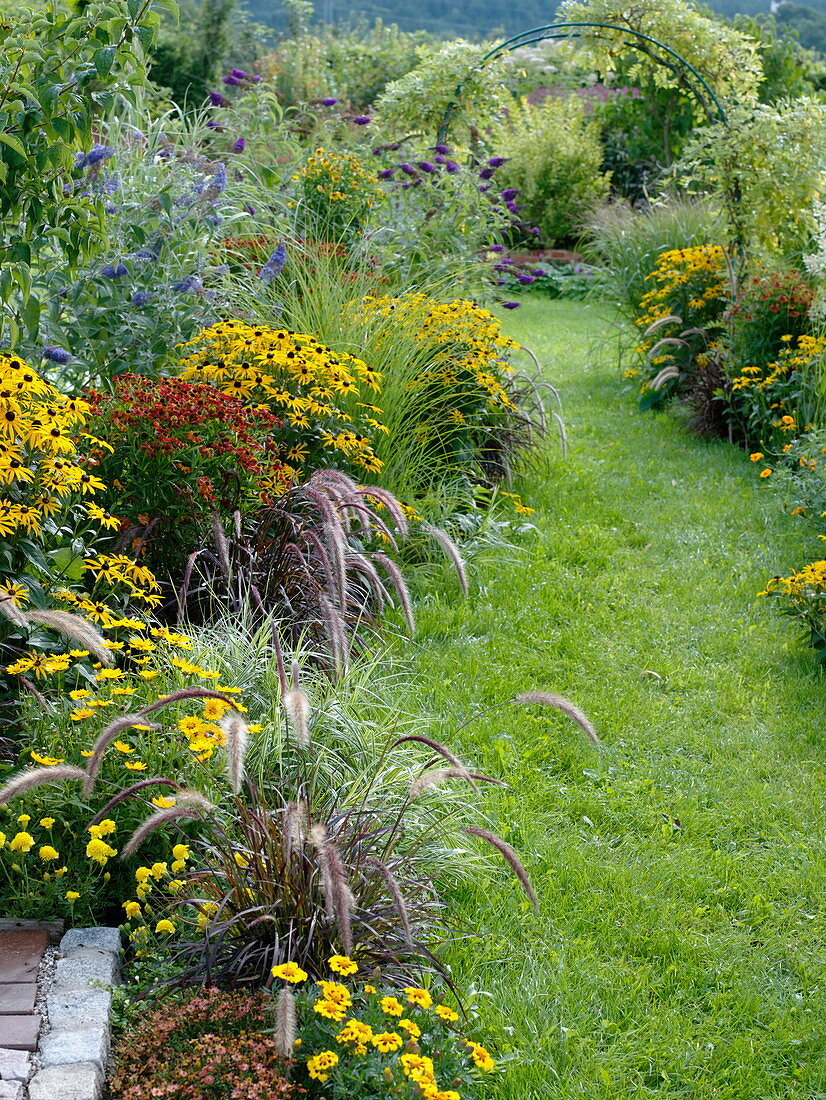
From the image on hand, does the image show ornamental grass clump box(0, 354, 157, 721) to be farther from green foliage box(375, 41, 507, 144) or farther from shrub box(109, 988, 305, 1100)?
green foliage box(375, 41, 507, 144)

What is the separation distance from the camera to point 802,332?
6465 mm

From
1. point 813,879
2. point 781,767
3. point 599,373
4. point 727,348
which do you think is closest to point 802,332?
point 727,348

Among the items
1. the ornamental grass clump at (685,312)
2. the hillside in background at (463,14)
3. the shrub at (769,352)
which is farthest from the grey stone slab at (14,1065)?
the hillside in background at (463,14)

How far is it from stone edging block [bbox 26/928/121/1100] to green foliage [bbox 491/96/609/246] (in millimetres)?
12737

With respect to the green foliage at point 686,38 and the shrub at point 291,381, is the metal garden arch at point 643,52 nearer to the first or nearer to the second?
the green foliage at point 686,38

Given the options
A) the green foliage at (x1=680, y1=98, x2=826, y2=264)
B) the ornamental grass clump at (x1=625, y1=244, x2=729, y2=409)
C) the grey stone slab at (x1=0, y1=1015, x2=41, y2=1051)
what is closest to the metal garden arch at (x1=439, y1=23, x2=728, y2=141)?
the green foliage at (x1=680, y1=98, x2=826, y2=264)

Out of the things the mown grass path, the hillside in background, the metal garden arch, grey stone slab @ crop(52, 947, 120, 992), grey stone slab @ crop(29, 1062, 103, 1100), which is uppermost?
the hillside in background

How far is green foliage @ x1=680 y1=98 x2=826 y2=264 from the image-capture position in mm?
6910

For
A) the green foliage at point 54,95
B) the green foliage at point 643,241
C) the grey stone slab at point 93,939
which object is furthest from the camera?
the green foliage at point 643,241

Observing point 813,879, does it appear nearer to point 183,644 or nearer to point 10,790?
point 183,644

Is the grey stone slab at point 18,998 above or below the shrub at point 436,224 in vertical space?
below

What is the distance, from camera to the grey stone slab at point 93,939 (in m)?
2.32

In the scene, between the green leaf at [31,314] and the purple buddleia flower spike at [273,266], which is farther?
the purple buddleia flower spike at [273,266]

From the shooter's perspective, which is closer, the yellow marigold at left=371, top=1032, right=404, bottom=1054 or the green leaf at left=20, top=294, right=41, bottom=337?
the yellow marigold at left=371, top=1032, right=404, bottom=1054
